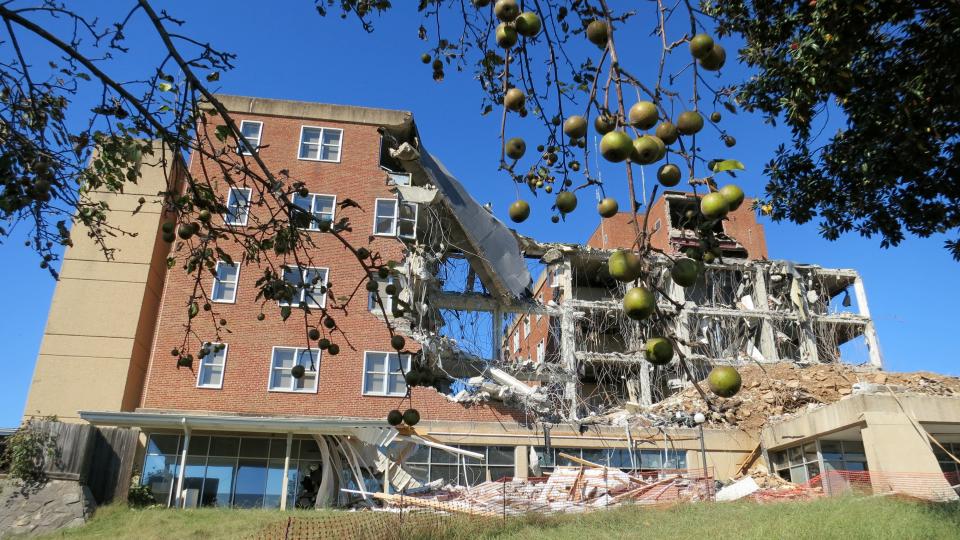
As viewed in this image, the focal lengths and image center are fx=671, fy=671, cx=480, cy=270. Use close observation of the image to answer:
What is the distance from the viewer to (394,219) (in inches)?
1026

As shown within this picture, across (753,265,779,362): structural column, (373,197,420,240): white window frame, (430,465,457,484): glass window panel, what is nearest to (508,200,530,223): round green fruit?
(430,465,457,484): glass window panel

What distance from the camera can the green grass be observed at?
38.1 feet

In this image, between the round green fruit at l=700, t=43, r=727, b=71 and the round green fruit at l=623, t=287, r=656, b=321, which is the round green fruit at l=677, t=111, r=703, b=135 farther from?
the round green fruit at l=623, t=287, r=656, b=321

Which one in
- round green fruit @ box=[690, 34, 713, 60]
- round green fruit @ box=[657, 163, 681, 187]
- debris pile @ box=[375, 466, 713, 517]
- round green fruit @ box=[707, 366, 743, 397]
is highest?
round green fruit @ box=[690, 34, 713, 60]

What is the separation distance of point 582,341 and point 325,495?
1757 centimetres

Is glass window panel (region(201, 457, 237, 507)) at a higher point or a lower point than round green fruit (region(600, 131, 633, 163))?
lower

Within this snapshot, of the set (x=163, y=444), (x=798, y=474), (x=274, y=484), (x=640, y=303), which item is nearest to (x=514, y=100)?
(x=640, y=303)

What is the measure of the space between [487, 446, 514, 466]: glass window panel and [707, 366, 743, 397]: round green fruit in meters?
20.9

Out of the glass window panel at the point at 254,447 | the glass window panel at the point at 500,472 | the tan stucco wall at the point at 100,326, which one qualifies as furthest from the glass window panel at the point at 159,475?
the glass window panel at the point at 500,472

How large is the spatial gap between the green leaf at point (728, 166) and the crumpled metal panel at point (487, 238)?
22.4 m

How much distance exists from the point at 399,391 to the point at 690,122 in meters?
21.8

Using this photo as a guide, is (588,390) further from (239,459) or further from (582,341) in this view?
(239,459)

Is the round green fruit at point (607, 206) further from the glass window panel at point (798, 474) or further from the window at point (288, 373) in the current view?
the glass window panel at point (798, 474)

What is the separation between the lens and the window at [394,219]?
2589 centimetres
